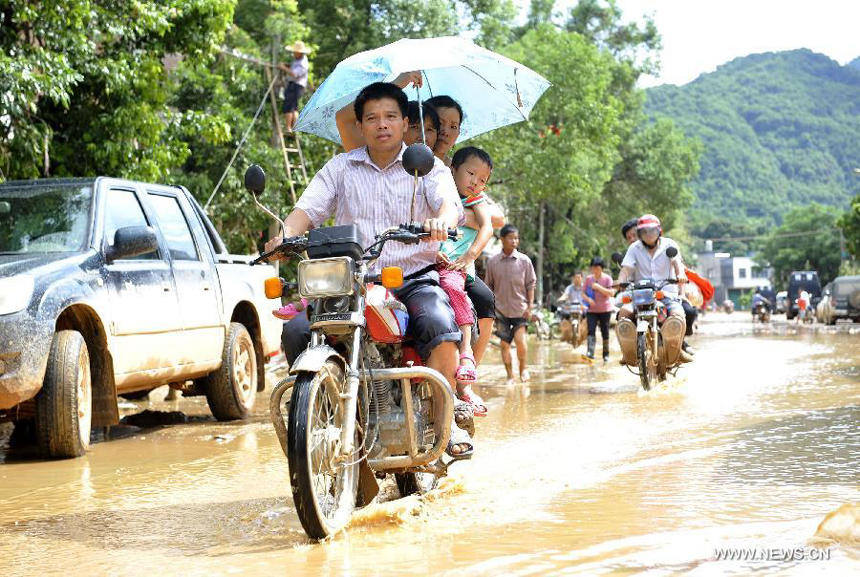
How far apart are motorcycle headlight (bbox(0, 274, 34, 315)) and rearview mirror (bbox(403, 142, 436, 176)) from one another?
136 inches

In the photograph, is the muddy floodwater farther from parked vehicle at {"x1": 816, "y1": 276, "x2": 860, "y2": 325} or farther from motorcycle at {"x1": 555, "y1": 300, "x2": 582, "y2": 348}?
parked vehicle at {"x1": 816, "y1": 276, "x2": 860, "y2": 325}

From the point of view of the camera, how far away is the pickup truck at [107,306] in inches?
291

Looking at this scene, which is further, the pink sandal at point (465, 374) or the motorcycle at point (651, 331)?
the motorcycle at point (651, 331)

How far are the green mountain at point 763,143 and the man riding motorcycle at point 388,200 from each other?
142180 millimetres

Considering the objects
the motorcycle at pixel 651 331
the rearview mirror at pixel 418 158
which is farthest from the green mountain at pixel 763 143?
the rearview mirror at pixel 418 158

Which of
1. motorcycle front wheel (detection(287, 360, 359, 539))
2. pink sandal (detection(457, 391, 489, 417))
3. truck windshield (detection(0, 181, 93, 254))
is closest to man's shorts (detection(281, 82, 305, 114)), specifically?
truck windshield (detection(0, 181, 93, 254))

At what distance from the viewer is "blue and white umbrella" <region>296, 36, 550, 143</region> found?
610cm

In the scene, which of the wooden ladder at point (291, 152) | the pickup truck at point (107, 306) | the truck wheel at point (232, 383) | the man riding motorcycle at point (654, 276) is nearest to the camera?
the pickup truck at point (107, 306)

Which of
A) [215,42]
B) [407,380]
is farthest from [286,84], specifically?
[407,380]

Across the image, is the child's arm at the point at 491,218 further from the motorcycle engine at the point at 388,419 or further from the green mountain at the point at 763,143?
the green mountain at the point at 763,143

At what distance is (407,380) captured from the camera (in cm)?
511

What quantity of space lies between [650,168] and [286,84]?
30502 mm

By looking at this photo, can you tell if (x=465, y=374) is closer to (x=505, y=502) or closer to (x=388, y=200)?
(x=505, y=502)

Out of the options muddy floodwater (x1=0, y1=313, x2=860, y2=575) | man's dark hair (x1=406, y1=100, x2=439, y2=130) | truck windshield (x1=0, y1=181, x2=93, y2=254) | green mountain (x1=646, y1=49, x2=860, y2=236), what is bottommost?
muddy floodwater (x1=0, y1=313, x2=860, y2=575)
